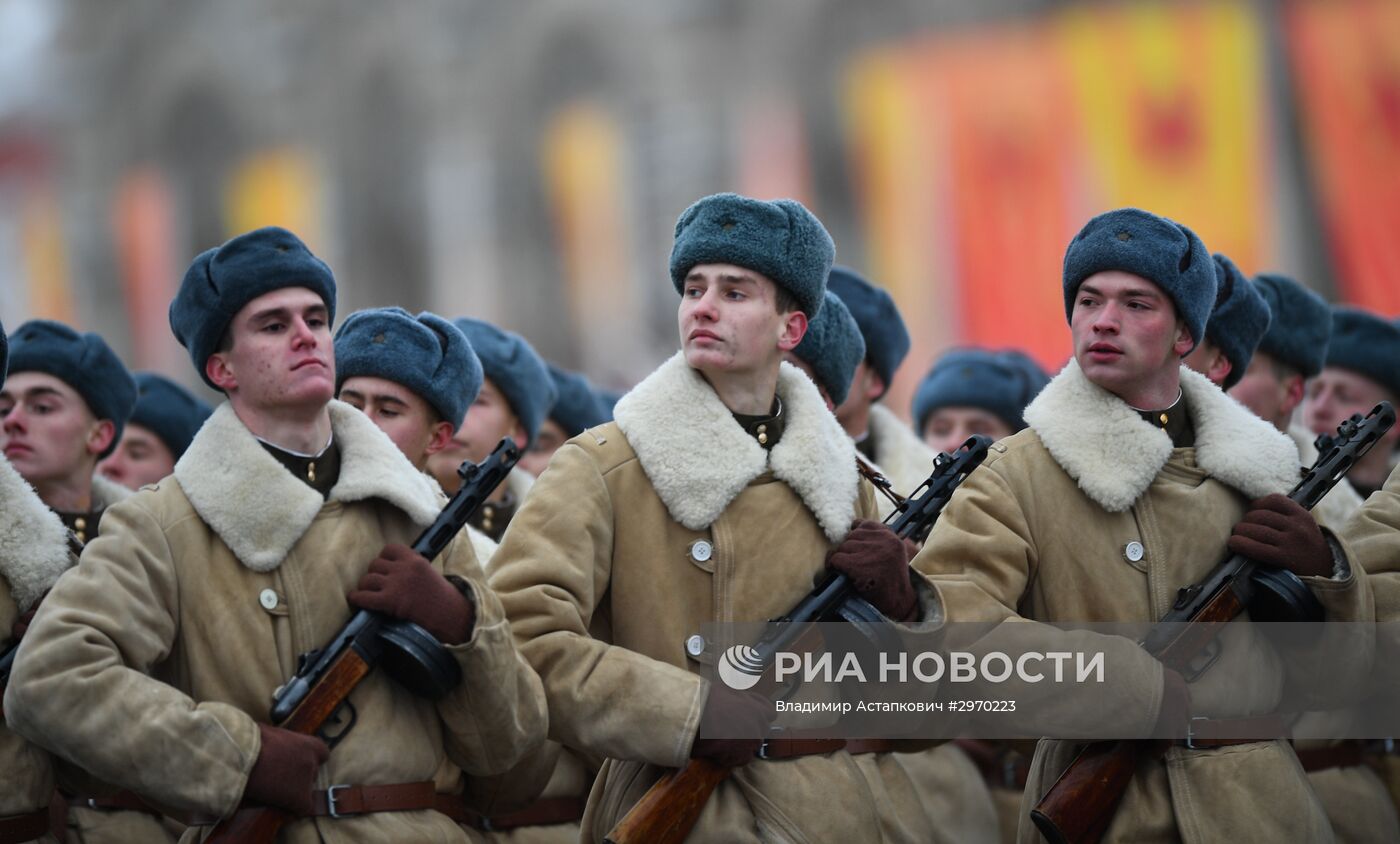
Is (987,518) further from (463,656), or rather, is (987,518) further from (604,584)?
(463,656)

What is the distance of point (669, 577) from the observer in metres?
4.88

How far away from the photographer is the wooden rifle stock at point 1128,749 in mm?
4828

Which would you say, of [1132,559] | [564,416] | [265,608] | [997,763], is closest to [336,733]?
[265,608]

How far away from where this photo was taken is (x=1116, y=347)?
17.3 ft

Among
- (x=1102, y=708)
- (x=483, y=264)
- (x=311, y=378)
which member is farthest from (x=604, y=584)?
(x=483, y=264)

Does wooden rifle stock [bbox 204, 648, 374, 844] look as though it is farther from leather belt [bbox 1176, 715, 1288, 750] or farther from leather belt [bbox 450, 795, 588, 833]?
leather belt [bbox 1176, 715, 1288, 750]

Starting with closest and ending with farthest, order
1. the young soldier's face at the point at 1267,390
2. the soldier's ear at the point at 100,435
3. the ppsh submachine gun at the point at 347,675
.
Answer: the ppsh submachine gun at the point at 347,675
the soldier's ear at the point at 100,435
the young soldier's face at the point at 1267,390

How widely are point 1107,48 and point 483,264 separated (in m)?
10.3

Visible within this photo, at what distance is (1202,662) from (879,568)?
947 millimetres

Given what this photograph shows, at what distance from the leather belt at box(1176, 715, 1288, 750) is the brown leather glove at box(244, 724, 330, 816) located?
224 centimetres

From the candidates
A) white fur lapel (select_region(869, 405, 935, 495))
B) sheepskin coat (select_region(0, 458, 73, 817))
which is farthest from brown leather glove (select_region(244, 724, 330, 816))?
white fur lapel (select_region(869, 405, 935, 495))

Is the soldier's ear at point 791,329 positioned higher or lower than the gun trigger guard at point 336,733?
higher

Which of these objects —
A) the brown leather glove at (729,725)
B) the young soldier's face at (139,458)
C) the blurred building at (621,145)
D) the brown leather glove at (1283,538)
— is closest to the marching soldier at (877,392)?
the brown leather glove at (1283,538)

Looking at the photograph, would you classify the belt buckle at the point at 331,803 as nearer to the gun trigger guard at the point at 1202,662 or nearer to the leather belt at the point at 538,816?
the leather belt at the point at 538,816
